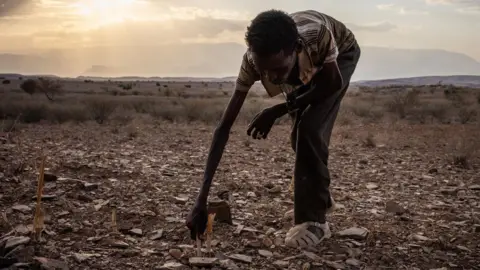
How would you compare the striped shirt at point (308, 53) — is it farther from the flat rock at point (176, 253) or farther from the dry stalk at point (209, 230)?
the flat rock at point (176, 253)

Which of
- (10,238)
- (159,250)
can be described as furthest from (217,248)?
(10,238)

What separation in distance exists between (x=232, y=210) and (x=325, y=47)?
2026mm

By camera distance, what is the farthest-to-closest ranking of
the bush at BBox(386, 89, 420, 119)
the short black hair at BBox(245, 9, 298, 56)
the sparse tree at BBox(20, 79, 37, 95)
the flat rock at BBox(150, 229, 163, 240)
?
the sparse tree at BBox(20, 79, 37, 95), the bush at BBox(386, 89, 420, 119), the flat rock at BBox(150, 229, 163, 240), the short black hair at BBox(245, 9, 298, 56)

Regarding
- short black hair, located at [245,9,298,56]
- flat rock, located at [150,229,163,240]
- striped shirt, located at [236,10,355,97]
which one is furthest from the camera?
flat rock, located at [150,229,163,240]

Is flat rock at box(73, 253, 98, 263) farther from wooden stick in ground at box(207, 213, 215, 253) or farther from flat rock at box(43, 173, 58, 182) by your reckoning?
flat rock at box(43, 173, 58, 182)

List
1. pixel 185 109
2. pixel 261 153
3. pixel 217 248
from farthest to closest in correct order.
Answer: pixel 185 109 < pixel 261 153 < pixel 217 248

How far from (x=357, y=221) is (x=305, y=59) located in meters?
1.99

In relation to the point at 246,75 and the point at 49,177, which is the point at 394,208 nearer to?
the point at 246,75

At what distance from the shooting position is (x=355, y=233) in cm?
424

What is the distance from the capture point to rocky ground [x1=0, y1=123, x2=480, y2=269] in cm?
369

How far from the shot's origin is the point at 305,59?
3.33 metres

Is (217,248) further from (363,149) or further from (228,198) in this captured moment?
(363,149)

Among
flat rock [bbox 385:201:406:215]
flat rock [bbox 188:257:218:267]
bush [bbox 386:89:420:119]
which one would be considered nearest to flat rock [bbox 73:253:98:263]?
flat rock [bbox 188:257:218:267]

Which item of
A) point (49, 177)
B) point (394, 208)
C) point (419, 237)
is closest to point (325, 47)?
point (419, 237)
